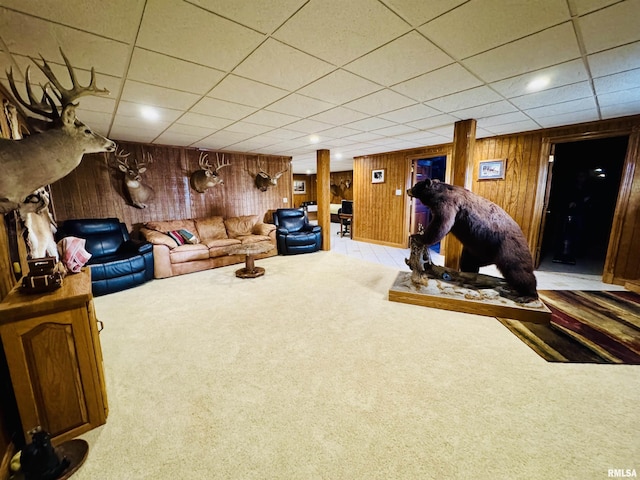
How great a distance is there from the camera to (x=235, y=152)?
591cm

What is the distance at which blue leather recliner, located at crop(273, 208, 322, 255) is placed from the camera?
5793 millimetres

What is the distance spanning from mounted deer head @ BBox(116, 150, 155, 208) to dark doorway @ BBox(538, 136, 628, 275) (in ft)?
25.8

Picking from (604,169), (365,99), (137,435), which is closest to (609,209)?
(604,169)

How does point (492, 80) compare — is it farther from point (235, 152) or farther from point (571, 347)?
point (235, 152)

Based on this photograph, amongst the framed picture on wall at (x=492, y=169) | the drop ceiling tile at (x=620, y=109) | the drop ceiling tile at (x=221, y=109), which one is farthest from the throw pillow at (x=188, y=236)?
the drop ceiling tile at (x=620, y=109)

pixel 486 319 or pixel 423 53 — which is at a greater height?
pixel 423 53

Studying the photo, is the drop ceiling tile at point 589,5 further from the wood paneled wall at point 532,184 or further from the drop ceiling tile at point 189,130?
the drop ceiling tile at point 189,130

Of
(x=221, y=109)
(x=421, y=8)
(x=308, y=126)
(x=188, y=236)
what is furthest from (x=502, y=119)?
(x=188, y=236)

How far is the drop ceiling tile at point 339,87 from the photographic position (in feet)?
7.39

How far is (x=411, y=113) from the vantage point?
130 inches

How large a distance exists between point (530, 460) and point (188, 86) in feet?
11.7

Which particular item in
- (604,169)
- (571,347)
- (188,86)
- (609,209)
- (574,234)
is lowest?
(571,347)

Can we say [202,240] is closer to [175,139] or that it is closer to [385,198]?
[175,139]

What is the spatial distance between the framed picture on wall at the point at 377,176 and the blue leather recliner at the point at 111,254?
17.6ft
